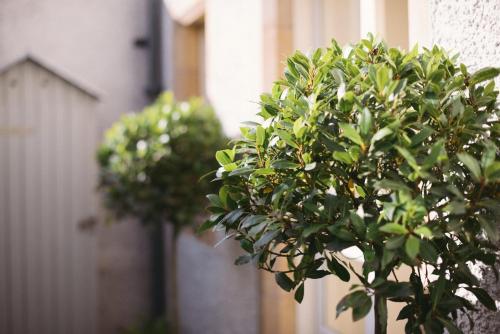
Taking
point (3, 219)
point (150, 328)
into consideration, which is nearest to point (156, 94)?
point (3, 219)

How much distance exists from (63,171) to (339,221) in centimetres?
486

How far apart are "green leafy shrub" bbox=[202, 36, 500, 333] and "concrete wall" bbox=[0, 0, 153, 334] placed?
455cm

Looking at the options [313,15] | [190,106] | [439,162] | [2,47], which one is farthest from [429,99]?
[2,47]

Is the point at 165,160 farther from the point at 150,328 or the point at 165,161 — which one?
the point at 150,328

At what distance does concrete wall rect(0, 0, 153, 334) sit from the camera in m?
5.87

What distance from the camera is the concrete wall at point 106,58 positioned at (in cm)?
587

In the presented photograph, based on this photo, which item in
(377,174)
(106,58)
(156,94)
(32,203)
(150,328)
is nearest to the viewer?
(377,174)

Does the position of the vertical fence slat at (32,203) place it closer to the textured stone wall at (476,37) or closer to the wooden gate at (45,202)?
the wooden gate at (45,202)

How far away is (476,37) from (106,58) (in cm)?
489

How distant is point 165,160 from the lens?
14.1 feet

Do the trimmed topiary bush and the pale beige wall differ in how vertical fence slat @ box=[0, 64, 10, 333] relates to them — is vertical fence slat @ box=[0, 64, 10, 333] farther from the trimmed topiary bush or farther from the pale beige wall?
the pale beige wall

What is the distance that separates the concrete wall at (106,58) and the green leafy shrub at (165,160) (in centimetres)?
160

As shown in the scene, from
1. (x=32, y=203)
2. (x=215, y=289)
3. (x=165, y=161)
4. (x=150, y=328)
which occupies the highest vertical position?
(x=165, y=161)

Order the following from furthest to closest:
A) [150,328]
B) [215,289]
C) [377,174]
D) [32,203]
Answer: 1. [32,203]
2. [150,328]
3. [215,289]
4. [377,174]
